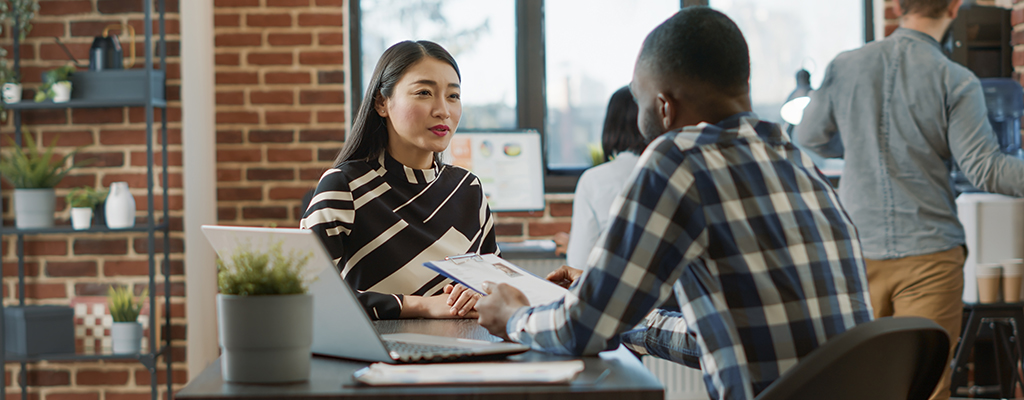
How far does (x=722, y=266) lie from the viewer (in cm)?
91

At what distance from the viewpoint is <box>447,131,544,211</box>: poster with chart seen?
Answer: 3.10 m

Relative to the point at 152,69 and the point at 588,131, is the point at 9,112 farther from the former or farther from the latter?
the point at 588,131

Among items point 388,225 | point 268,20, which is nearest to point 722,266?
point 388,225

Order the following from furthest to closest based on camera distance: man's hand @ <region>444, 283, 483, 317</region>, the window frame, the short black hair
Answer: the window frame → man's hand @ <region>444, 283, 483, 317</region> → the short black hair

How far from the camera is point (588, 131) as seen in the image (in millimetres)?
3400

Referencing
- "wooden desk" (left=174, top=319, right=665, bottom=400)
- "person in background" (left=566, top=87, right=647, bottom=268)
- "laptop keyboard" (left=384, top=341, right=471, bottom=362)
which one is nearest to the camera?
"wooden desk" (left=174, top=319, right=665, bottom=400)

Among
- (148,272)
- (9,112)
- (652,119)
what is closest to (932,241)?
(652,119)

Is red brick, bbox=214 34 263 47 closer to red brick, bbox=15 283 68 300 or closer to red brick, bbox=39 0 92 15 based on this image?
red brick, bbox=39 0 92 15

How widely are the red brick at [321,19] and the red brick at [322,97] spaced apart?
0.28 metres

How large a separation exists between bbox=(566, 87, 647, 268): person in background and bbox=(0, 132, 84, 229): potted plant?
1879mm

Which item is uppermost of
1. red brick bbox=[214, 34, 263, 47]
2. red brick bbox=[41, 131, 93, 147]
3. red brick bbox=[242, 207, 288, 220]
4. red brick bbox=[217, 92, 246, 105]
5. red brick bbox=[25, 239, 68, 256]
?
red brick bbox=[214, 34, 263, 47]

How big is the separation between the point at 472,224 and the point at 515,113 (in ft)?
6.00

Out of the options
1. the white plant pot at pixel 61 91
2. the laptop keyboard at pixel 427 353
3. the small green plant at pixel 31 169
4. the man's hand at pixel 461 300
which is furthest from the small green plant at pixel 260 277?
the white plant pot at pixel 61 91

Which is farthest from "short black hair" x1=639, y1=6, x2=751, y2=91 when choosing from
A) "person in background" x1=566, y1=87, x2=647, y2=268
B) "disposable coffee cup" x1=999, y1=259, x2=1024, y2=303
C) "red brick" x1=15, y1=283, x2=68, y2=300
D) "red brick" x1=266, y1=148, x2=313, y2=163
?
"red brick" x1=15, y1=283, x2=68, y2=300
